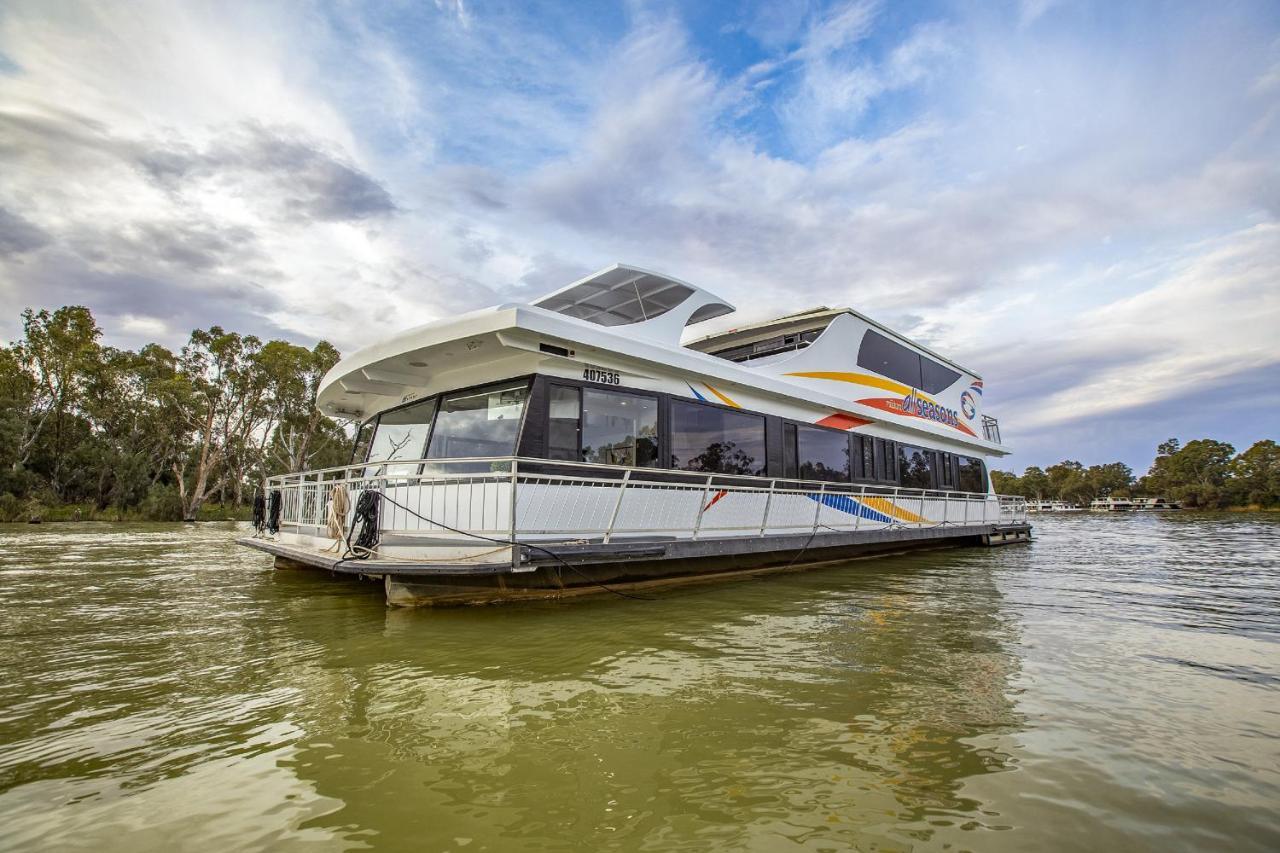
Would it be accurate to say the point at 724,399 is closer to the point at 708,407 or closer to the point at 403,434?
the point at 708,407

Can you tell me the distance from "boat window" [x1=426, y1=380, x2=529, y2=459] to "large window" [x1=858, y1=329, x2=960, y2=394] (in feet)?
24.4

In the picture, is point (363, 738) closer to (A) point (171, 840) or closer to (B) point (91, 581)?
(A) point (171, 840)

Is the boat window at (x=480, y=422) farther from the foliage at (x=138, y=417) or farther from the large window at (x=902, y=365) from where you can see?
the foliage at (x=138, y=417)

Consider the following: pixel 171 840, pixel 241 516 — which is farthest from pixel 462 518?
pixel 241 516

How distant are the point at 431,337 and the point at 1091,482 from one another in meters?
107

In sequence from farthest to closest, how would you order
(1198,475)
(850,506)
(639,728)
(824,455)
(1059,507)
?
(1059,507) → (1198,475) → (824,455) → (850,506) → (639,728)

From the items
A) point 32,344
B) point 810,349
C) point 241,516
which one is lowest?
point 241,516

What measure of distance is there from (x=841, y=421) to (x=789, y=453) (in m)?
1.85

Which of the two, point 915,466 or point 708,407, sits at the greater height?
point 708,407

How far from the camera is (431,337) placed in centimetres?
659

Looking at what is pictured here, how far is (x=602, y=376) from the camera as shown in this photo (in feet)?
23.4

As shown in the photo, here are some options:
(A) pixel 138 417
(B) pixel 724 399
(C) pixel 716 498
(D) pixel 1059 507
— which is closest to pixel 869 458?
(B) pixel 724 399

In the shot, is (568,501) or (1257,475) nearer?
(568,501)

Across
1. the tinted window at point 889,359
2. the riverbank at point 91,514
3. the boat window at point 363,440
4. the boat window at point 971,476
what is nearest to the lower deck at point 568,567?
the boat window at point 363,440
